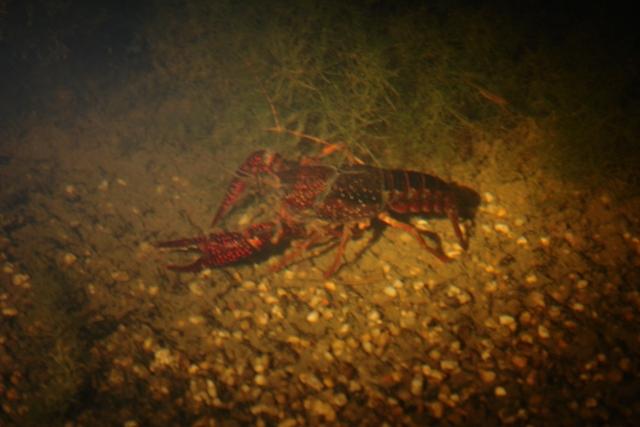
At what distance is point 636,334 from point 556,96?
243 cm

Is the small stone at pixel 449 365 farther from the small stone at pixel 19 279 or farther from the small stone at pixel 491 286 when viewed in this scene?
the small stone at pixel 19 279

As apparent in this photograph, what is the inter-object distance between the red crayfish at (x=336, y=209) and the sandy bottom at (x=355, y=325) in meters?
0.19

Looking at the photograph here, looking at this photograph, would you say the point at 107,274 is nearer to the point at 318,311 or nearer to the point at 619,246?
the point at 318,311

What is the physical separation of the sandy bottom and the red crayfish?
19 cm

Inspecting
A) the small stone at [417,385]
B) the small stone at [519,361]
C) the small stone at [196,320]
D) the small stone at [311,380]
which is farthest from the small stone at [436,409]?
the small stone at [196,320]

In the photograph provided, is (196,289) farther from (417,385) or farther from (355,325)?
(417,385)

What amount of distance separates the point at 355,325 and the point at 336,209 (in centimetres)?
147

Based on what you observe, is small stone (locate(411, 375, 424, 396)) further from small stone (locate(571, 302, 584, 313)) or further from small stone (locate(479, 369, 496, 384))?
small stone (locate(571, 302, 584, 313))

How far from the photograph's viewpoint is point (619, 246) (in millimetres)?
3637

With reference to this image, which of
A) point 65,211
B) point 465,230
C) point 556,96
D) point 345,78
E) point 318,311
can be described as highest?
point 556,96

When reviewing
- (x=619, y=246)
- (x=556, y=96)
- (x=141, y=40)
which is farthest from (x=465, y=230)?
(x=141, y=40)

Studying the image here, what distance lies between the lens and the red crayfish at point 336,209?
4.41m

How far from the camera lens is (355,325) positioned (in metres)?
3.74

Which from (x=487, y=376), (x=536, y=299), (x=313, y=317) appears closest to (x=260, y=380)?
(x=313, y=317)
